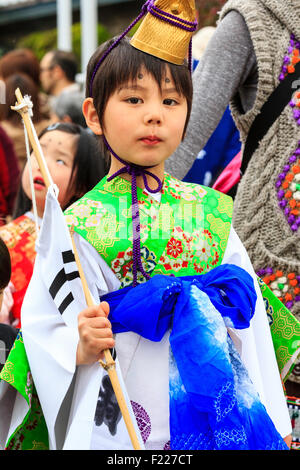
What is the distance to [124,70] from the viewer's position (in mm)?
2131

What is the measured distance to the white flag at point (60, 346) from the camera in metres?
2.03

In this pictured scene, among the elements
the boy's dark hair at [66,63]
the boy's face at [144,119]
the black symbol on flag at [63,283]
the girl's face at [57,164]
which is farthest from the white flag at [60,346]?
the boy's dark hair at [66,63]

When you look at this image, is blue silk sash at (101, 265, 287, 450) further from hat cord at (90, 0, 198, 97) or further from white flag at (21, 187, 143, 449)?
hat cord at (90, 0, 198, 97)

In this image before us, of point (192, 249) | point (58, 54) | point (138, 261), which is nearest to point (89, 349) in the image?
point (138, 261)

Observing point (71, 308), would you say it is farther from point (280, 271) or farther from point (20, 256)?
point (20, 256)

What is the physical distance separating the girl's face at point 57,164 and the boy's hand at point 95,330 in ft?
5.20

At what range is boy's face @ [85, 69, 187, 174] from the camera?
2115mm

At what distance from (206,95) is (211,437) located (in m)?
1.16

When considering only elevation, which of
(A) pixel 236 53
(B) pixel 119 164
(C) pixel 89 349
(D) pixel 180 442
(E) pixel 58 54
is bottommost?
(E) pixel 58 54

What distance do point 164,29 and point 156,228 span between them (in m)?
0.56

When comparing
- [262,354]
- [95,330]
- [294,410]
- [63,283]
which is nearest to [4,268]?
[63,283]

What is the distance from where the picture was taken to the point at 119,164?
225 cm

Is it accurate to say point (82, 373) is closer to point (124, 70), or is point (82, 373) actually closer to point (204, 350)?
point (204, 350)

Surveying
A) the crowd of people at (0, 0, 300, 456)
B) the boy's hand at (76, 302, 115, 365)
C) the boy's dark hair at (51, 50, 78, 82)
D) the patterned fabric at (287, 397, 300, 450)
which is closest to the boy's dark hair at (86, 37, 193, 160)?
the crowd of people at (0, 0, 300, 456)
